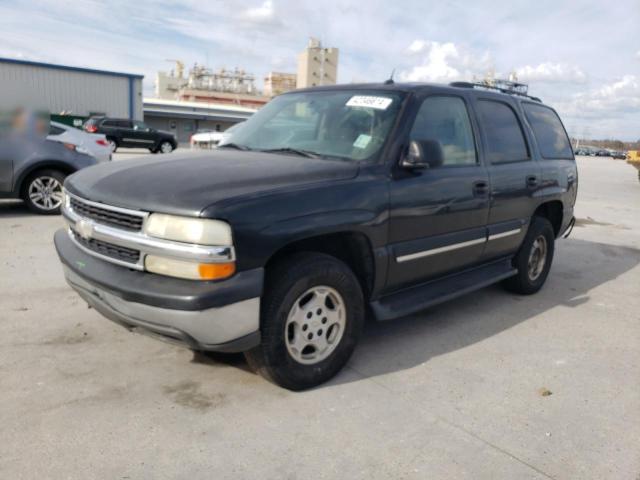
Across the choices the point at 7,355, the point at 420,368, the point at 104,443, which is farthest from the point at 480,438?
the point at 7,355

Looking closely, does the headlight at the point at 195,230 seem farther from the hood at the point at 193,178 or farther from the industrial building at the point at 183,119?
the industrial building at the point at 183,119

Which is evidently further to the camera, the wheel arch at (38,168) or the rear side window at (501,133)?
the wheel arch at (38,168)

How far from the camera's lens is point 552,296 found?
5.37m

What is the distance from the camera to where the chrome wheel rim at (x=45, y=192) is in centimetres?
770

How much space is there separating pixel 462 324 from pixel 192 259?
2631 mm

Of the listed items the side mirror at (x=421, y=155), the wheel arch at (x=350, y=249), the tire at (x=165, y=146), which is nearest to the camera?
the wheel arch at (x=350, y=249)

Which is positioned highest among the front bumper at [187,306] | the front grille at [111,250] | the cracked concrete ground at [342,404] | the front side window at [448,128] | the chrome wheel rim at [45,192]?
the front side window at [448,128]

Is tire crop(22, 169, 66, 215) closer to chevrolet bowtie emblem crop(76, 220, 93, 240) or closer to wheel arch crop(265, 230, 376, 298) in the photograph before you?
chevrolet bowtie emblem crop(76, 220, 93, 240)

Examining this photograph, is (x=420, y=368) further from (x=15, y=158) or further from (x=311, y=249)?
(x=15, y=158)

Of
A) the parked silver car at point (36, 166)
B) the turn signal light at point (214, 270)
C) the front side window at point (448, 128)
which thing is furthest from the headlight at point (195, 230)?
the parked silver car at point (36, 166)

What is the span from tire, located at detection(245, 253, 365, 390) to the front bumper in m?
0.15

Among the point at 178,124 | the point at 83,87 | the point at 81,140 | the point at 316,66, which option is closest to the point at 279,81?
the point at 316,66

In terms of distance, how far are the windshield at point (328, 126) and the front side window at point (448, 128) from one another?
0.73 ft

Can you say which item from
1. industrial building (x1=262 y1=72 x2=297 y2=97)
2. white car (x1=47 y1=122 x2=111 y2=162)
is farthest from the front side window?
industrial building (x1=262 y1=72 x2=297 y2=97)
